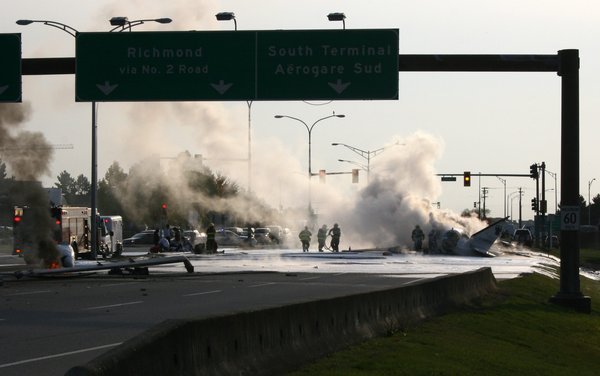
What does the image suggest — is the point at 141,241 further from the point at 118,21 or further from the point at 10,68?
the point at 10,68

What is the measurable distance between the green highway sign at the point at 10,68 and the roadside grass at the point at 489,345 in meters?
13.8

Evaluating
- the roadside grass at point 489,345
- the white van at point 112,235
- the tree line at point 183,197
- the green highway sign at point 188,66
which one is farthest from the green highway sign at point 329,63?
the tree line at point 183,197

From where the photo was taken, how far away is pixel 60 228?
151 ft

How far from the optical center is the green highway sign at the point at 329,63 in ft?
109

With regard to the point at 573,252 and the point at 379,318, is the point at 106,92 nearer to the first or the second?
the point at 573,252

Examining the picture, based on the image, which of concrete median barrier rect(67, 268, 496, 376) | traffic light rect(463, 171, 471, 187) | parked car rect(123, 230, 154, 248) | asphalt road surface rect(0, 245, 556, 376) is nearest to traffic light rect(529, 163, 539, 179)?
traffic light rect(463, 171, 471, 187)

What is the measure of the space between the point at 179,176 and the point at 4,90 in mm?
57441

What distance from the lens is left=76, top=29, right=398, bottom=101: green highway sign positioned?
3322 cm

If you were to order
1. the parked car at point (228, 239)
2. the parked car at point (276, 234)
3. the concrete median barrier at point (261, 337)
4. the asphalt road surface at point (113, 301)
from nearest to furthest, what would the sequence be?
the concrete median barrier at point (261, 337) → the asphalt road surface at point (113, 301) → the parked car at point (228, 239) → the parked car at point (276, 234)

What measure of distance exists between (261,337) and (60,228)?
116 feet

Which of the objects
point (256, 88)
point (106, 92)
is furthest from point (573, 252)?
point (106, 92)

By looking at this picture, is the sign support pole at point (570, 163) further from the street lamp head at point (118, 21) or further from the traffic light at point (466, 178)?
the traffic light at point (466, 178)

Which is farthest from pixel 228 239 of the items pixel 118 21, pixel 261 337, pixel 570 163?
pixel 261 337

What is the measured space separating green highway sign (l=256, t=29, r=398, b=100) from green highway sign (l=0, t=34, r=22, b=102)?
21.0 feet
